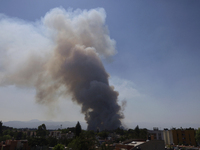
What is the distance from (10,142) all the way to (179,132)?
2427 inches

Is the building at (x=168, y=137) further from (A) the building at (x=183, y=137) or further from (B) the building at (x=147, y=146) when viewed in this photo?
(B) the building at (x=147, y=146)

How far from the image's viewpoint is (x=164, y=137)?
75.2 m

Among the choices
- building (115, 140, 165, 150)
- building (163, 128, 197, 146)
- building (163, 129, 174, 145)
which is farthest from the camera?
building (163, 129, 174, 145)

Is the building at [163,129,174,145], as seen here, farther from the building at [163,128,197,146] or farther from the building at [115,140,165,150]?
the building at [115,140,165,150]

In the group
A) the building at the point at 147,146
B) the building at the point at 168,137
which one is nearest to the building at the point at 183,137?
the building at the point at 168,137

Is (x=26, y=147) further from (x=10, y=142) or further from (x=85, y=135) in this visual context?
(x=85, y=135)

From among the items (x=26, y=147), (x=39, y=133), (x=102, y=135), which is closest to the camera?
(x=26, y=147)

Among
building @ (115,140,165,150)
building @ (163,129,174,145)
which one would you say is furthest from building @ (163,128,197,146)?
building @ (115,140,165,150)

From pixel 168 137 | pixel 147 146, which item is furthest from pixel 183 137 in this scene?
pixel 147 146

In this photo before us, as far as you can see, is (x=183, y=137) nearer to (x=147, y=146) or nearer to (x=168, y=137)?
(x=168, y=137)

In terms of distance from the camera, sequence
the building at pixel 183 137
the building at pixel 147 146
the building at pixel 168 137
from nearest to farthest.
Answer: the building at pixel 147 146, the building at pixel 183 137, the building at pixel 168 137

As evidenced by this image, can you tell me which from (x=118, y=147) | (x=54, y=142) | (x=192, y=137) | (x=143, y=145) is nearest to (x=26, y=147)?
(x=54, y=142)

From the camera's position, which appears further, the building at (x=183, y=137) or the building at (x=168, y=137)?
the building at (x=168, y=137)

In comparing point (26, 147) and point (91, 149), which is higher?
point (91, 149)
